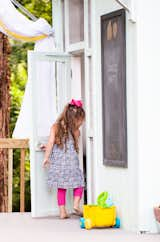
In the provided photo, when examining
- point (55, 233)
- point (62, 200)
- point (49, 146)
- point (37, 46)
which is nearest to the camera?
point (55, 233)

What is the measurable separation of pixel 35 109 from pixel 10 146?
800 mm

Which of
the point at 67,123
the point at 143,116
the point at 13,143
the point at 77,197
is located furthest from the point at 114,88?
the point at 13,143

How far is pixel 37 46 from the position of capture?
10.2 metres

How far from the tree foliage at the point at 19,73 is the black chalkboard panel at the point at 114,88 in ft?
21.3

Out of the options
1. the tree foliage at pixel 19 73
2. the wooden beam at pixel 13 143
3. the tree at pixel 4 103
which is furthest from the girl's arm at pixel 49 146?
the tree foliage at pixel 19 73

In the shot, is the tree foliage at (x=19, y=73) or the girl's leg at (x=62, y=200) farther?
the tree foliage at (x=19, y=73)

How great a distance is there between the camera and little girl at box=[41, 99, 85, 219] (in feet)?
30.7

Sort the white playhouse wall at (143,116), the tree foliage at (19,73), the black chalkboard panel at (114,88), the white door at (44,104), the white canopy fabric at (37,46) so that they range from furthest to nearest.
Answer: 1. the tree foliage at (19,73)
2. the white canopy fabric at (37,46)
3. the white door at (44,104)
4. the black chalkboard panel at (114,88)
5. the white playhouse wall at (143,116)

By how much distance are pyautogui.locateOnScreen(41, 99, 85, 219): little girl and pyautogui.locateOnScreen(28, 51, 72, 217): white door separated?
257 mm

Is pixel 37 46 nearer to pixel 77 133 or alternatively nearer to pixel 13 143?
pixel 13 143

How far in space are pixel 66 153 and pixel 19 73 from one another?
34.4 ft

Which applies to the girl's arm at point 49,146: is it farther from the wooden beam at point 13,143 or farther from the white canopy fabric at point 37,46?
the wooden beam at point 13,143

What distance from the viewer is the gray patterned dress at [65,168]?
9.37 m

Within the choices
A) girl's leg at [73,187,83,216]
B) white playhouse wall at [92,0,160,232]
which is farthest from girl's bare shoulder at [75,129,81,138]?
white playhouse wall at [92,0,160,232]
